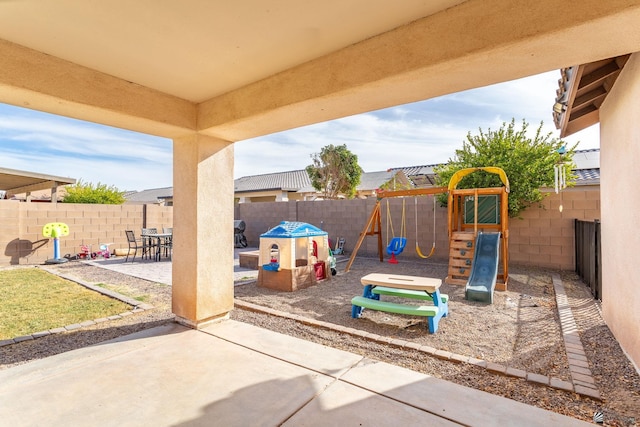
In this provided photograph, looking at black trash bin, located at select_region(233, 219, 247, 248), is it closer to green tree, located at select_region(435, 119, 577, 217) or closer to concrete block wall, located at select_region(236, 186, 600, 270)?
concrete block wall, located at select_region(236, 186, 600, 270)

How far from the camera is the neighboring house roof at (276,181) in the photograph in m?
27.0

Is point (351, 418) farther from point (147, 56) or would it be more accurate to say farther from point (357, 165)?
point (357, 165)

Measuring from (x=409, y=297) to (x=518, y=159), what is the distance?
570 cm

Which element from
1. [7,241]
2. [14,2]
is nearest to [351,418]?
[14,2]

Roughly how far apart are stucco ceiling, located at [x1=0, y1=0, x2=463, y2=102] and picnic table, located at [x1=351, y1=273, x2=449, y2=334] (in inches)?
105

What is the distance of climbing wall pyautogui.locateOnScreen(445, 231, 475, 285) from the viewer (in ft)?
20.0

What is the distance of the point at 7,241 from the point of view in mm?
8234

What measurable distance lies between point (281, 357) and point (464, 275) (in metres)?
4.54

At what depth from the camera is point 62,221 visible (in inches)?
364

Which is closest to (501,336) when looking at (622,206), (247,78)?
(622,206)

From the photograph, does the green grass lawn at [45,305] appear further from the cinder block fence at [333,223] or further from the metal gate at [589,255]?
the metal gate at [589,255]

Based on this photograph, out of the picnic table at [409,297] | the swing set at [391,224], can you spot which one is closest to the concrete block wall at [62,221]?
the swing set at [391,224]

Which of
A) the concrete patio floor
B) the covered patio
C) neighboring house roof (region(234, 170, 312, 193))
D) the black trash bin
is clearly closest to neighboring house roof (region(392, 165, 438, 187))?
the black trash bin

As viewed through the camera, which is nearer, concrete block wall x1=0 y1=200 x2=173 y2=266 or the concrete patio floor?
the concrete patio floor
